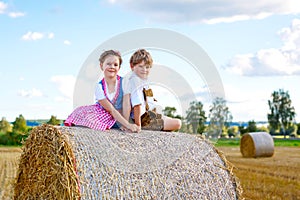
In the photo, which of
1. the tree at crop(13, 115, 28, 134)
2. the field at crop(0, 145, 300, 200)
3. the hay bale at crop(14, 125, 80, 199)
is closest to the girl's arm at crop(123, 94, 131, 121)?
the hay bale at crop(14, 125, 80, 199)

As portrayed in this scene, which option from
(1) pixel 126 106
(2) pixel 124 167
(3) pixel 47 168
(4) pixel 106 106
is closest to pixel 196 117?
(1) pixel 126 106

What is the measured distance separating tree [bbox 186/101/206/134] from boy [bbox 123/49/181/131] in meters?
0.41

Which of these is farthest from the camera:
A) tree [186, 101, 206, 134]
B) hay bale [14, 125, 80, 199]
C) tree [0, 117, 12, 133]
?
tree [0, 117, 12, 133]

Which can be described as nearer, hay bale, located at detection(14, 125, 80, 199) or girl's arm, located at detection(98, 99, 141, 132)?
hay bale, located at detection(14, 125, 80, 199)

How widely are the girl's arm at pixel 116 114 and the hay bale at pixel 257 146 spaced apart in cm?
1054

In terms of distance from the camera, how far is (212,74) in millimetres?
4871

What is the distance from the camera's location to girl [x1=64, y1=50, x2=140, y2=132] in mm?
4660

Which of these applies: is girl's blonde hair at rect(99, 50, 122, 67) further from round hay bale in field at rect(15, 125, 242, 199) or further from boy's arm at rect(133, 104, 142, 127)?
round hay bale in field at rect(15, 125, 242, 199)

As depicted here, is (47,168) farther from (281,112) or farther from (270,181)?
(281,112)

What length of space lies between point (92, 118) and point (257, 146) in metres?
10.7

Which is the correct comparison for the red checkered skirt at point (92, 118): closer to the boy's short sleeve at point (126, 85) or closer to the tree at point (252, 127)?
the boy's short sleeve at point (126, 85)

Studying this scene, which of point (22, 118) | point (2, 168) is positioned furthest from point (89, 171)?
point (22, 118)

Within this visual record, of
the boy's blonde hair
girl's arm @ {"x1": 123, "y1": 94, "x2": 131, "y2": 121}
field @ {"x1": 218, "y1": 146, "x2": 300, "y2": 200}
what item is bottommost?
field @ {"x1": 218, "y1": 146, "x2": 300, "y2": 200}

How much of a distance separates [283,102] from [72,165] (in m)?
47.4
